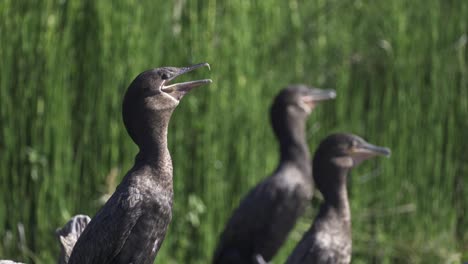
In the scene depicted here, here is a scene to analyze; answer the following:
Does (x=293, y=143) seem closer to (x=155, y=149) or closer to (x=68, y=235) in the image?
(x=68, y=235)

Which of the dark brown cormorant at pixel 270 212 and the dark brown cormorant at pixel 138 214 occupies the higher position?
the dark brown cormorant at pixel 138 214

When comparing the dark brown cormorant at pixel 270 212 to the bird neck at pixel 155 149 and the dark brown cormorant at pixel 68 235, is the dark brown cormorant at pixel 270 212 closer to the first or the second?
the dark brown cormorant at pixel 68 235

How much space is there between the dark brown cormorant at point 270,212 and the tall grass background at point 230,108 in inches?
15.3

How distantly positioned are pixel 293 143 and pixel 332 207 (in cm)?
168

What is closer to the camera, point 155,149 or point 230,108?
point 155,149

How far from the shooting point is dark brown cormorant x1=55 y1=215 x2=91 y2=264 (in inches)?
162

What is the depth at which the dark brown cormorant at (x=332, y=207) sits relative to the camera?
4.96 m

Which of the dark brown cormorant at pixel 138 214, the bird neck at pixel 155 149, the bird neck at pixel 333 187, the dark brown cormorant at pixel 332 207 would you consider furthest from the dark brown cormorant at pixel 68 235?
the bird neck at pixel 333 187

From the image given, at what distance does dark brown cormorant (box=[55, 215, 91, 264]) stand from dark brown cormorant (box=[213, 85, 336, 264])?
232 cm

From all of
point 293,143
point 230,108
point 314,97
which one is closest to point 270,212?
point 293,143

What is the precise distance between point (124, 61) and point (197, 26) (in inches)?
22.3

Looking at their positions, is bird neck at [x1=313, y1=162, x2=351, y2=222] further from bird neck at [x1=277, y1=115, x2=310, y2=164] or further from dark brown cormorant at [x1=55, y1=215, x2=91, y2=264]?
dark brown cormorant at [x1=55, y1=215, x2=91, y2=264]

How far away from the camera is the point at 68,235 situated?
4.18 meters

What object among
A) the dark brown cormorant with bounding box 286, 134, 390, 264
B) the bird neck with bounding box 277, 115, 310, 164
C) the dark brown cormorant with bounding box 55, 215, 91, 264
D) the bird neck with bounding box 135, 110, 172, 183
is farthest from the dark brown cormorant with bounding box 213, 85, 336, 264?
the bird neck with bounding box 135, 110, 172, 183
